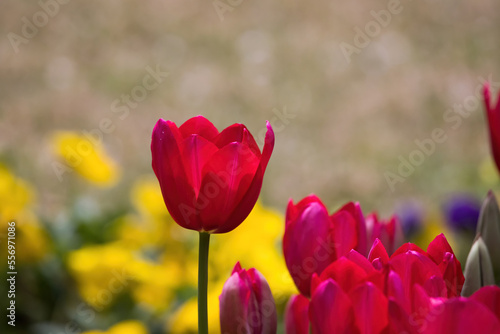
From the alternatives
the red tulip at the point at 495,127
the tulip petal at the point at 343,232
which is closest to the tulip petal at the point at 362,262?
the tulip petal at the point at 343,232

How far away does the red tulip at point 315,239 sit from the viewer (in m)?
0.59

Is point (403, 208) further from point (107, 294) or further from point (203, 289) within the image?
point (203, 289)

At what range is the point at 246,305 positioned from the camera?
558 millimetres

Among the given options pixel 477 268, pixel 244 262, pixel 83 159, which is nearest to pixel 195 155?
pixel 477 268

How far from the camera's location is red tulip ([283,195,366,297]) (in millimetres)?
587

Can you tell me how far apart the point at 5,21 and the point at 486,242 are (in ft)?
11.9

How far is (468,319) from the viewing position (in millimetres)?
401

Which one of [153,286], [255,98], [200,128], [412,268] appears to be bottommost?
[153,286]

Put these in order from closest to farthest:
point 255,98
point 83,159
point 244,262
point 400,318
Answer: point 400,318, point 244,262, point 83,159, point 255,98

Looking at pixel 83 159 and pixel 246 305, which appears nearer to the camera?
pixel 246 305

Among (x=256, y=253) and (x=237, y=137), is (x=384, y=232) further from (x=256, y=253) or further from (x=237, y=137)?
(x=256, y=253)

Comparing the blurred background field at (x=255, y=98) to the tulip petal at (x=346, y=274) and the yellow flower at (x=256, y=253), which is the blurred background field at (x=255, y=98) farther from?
the tulip petal at (x=346, y=274)

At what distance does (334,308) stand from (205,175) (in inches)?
6.1

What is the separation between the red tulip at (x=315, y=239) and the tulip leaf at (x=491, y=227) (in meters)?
0.10
